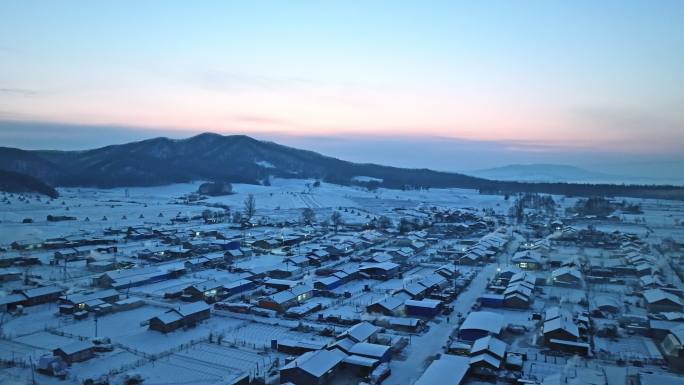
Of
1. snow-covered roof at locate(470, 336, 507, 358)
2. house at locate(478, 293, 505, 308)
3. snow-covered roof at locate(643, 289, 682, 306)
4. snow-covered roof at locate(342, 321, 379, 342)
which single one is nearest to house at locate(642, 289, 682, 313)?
snow-covered roof at locate(643, 289, 682, 306)

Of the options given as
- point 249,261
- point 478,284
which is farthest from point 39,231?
point 478,284

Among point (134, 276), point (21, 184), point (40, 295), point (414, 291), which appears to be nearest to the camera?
point (40, 295)

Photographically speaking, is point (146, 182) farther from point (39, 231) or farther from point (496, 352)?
point (496, 352)

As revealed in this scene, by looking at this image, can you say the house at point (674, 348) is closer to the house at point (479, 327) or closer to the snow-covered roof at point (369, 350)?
the house at point (479, 327)

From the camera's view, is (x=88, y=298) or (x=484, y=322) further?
(x=88, y=298)

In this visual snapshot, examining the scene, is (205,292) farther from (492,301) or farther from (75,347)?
(492,301)

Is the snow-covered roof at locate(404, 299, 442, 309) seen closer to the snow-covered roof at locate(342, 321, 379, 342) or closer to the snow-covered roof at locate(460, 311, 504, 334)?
the snow-covered roof at locate(460, 311, 504, 334)

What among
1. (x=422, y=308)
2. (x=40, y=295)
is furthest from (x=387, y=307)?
(x=40, y=295)
